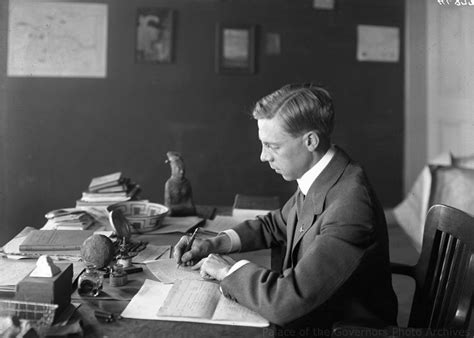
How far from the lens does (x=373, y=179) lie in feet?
15.7

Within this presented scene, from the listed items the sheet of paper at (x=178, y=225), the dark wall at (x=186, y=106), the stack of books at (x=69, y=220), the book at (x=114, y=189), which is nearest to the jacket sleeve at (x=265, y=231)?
the sheet of paper at (x=178, y=225)

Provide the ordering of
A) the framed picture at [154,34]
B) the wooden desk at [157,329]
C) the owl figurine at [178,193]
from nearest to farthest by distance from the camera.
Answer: the wooden desk at [157,329], the owl figurine at [178,193], the framed picture at [154,34]

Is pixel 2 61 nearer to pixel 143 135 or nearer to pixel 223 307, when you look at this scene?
pixel 143 135

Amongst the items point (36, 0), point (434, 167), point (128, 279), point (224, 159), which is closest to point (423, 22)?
point (434, 167)

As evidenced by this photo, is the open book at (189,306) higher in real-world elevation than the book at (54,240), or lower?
lower

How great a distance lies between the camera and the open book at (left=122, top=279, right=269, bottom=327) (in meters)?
1.39

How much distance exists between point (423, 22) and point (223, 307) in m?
3.88

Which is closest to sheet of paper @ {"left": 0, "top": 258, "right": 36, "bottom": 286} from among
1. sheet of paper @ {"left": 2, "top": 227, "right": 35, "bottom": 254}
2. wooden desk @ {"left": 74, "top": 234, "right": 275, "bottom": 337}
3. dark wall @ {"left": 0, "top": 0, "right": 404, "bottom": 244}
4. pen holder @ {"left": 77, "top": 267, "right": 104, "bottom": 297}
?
sheet of paper @ {"left": 2, "top": 227, "right": 35, "bottom": 254}

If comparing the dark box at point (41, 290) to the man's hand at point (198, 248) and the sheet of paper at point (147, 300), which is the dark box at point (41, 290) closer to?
the sheet of paper at point (147, 300)

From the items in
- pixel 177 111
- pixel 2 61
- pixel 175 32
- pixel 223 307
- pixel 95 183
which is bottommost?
pixel 223 307

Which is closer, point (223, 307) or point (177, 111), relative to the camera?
point (223, 307)

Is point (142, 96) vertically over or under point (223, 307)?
over

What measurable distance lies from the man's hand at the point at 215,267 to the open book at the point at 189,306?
3 centimetres

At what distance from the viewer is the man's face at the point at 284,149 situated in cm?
173
